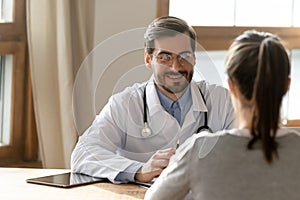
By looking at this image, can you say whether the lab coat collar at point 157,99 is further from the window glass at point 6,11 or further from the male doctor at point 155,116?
the window glass at point 6,11

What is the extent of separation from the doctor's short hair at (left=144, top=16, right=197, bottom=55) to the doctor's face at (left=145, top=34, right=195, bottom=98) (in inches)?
0.6

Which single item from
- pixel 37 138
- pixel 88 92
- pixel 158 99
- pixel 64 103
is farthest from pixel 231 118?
pixel 37 138

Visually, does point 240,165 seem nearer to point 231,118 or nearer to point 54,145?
point 231,118

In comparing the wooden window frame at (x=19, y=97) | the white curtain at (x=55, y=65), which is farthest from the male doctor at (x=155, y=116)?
the wooden window frame at (x=19, y=97)

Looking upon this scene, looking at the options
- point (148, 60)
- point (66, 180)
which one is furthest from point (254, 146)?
point (66, 180)

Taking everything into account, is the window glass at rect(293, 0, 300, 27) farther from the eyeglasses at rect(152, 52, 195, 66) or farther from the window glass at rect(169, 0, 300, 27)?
the eyeglasses at rect(152, 52, 195, 66)

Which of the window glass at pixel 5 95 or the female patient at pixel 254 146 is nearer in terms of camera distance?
the female patient at pixel 254 146

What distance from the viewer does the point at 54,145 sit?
342 centimetres

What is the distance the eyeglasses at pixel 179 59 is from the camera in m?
2.24

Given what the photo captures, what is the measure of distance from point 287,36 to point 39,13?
1694mm

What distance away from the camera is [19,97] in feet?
11.4

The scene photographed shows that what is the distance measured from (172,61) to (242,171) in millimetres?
705

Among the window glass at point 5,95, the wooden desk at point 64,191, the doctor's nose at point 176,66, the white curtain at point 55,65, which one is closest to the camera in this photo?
the wooden desk at point 64,191

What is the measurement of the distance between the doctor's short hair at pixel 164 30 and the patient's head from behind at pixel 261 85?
0.68m
